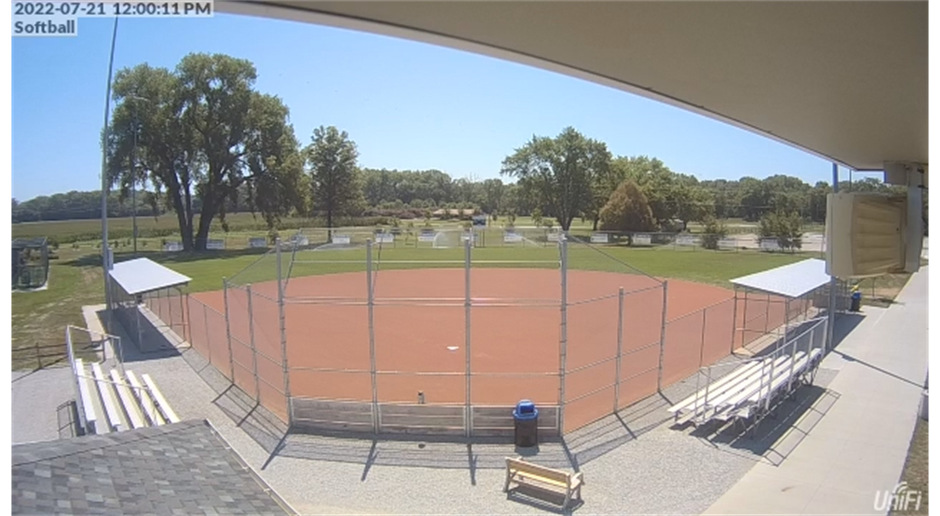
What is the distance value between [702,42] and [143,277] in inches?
818

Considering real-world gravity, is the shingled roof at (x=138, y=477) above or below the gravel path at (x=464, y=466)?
above

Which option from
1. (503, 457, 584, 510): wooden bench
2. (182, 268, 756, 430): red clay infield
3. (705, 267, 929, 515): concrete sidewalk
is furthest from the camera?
(182, 268, 756, 430): red clay infield

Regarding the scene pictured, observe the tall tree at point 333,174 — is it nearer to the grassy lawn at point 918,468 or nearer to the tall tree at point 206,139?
the tall tree at point 206,139

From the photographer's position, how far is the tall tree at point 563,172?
61.0 metres

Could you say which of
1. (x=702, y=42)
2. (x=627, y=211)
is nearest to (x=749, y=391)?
(x=702, y=42)

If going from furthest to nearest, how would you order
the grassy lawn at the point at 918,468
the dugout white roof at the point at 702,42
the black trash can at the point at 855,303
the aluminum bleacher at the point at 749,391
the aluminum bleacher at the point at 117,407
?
the black trash can at the point at 855,303
the aluminum bleacher at the point at 749,391
the aluminum bleacher at the point at 117,407
the grassy lawn at the point at 918,468
the dugout white roof at the point at 702,42

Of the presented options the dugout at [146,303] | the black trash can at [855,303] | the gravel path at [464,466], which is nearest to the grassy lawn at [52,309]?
the dugout at [146,303]

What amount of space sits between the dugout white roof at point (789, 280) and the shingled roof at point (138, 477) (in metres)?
15.4

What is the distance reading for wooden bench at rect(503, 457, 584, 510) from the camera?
309 inches

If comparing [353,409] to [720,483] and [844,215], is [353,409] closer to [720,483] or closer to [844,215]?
[720,483]

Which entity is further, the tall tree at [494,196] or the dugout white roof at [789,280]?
the tall tree at [494,196]

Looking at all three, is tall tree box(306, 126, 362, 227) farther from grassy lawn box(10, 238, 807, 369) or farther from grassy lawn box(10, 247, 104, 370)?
grassy lawn box(10, 247, 104, 370)

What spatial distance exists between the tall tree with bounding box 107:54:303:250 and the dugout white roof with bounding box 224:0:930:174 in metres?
47.8

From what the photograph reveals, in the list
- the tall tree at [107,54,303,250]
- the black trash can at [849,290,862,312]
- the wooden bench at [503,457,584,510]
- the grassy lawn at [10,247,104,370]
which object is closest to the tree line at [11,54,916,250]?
the tall tree at [107,54,303,250]
